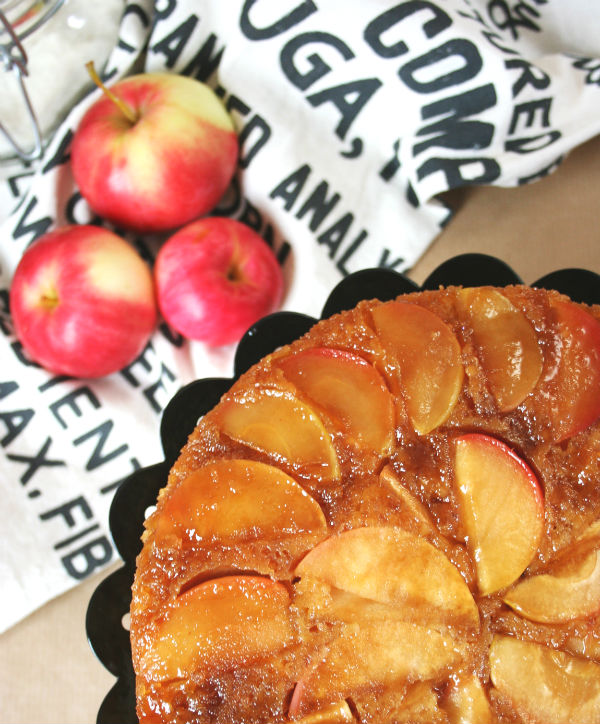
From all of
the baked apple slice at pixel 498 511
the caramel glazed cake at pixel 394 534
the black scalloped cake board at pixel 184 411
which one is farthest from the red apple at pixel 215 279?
the baked apple slice at pixel 498 511

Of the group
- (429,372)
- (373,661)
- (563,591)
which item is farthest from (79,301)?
(563,591)

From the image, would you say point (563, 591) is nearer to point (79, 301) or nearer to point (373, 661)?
point (373, 661)

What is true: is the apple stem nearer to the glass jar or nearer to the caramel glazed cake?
the glass jar

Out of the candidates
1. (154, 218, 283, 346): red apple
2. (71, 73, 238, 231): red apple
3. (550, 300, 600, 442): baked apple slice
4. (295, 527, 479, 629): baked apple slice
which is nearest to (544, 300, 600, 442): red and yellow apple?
(550, 300, 600, 442): baked apple slice

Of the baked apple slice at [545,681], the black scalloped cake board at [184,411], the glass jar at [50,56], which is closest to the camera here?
the baked apple slice at [545,681]

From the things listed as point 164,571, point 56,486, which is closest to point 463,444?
point 164,571

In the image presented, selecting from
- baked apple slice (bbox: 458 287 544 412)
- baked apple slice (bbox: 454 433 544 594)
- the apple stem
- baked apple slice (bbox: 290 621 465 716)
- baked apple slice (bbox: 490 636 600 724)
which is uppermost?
the apple stem

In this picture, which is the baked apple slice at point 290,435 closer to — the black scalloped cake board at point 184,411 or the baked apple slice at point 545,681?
the black scalloped cake board at point 184,411

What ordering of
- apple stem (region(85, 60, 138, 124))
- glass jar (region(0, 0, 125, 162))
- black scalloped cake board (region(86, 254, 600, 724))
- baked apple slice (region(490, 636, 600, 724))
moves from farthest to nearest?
1. glass jar (region(0, 0, 125, 162))
2. apple stem (region(85, 60, 138, 124))
3. black scalloped cake board (region(86, 254, 600, 724))
4. baked apple slice (region(490, 636, 600, 724))
